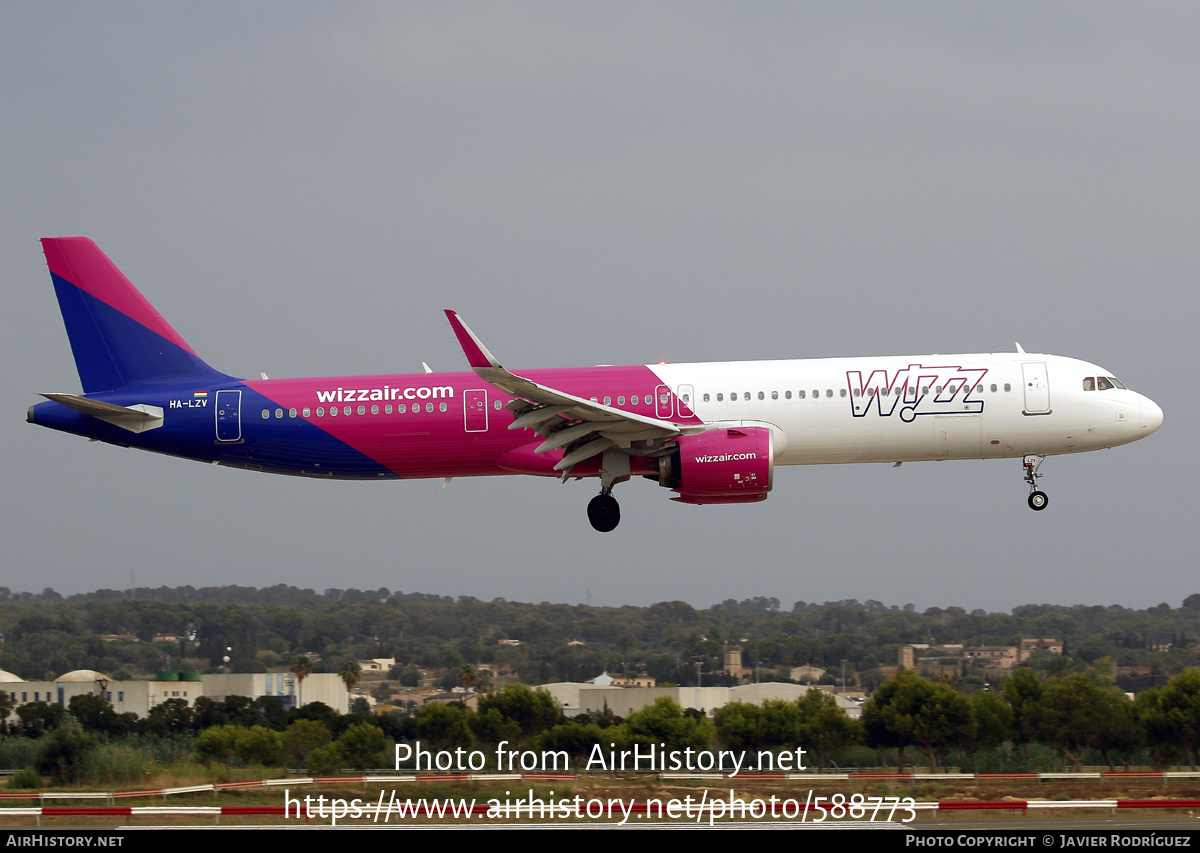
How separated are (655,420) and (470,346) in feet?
18.2

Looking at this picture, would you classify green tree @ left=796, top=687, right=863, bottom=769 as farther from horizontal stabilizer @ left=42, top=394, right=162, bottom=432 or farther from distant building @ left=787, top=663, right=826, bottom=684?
distant building @ left=787, top=663, right=826, bottom=684

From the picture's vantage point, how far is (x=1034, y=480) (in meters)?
33.8

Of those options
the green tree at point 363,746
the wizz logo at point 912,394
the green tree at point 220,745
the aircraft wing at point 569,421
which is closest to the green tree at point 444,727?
the green tree at point 363,746

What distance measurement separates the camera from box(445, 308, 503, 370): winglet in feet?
92.1

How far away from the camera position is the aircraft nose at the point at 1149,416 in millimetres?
33125

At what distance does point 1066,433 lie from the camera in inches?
1284

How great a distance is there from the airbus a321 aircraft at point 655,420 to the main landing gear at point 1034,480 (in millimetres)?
44

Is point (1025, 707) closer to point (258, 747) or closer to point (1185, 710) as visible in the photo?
point (1185, 710)

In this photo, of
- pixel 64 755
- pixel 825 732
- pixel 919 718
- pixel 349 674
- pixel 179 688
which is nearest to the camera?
pixel 64 755

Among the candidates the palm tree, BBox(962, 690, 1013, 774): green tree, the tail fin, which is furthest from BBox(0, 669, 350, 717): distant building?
the tail fin

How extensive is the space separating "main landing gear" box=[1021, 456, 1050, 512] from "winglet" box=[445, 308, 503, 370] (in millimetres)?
15097

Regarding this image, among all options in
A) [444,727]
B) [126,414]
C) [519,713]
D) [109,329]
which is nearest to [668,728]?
[519,713]

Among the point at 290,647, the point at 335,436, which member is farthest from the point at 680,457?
the point at 290,647
